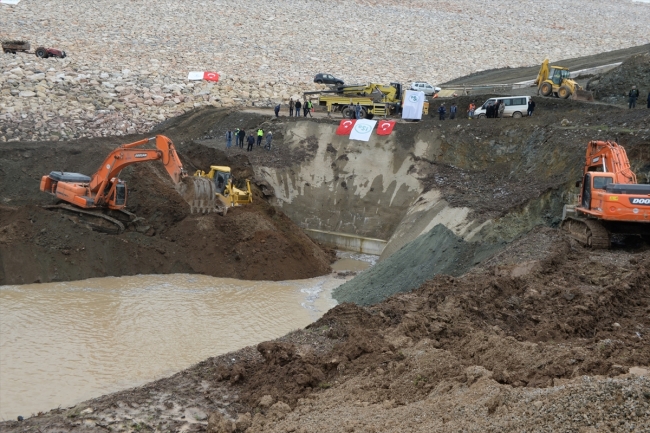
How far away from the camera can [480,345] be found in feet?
37.5

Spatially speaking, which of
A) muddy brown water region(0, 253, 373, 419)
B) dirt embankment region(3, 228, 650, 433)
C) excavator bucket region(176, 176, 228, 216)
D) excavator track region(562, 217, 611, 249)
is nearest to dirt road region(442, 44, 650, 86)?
excavator bucket region(176, 176, 228, 216)

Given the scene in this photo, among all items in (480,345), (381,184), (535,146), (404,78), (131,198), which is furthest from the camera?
(404,78)

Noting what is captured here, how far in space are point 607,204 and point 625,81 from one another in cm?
1804

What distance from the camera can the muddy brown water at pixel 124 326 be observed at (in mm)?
14320

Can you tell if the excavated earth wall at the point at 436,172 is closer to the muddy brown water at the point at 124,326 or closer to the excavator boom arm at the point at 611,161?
→ the excavator boom arm at the point at 611,161

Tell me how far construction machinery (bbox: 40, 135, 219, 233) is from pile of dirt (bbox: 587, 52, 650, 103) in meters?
19.9

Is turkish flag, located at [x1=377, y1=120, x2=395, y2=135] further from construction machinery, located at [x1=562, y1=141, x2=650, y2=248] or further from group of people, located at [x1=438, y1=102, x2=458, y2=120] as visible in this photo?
construction machinery, located at [x1=562, y1=141, x2=650, y2=248]

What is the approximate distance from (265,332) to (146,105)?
25.1 meters

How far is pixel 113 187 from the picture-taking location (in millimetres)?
22781

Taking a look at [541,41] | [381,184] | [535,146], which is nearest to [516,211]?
[535,146]

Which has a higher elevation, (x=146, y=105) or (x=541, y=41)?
(x=541, y=41)

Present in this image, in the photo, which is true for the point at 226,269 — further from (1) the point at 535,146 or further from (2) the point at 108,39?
(2) the point at 108,39

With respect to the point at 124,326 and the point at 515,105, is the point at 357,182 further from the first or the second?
the point at 124,326

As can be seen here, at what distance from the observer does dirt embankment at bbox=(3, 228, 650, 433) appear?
7.98 metres
